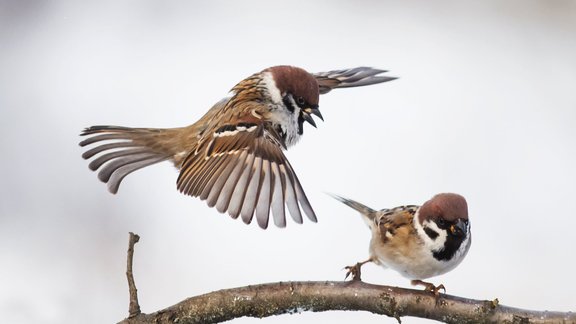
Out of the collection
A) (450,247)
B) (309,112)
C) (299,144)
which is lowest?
(450,247)

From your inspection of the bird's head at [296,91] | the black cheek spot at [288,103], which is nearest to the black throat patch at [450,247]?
the bird's head at [296,91]

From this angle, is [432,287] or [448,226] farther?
[448,226]

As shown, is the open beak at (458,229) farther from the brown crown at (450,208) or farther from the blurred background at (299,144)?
the blurred background at (299,144)

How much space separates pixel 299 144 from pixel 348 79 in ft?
2.71

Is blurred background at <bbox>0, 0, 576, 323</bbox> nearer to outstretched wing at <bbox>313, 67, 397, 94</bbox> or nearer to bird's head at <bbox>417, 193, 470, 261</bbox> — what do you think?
outstretched wing at <bbox>313, 67, 397, 94</bbox>

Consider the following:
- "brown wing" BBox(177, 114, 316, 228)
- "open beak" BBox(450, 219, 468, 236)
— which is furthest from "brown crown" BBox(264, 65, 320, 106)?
"open beak" BBox(450, 219, 468, 236)

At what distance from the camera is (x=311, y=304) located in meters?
2.08

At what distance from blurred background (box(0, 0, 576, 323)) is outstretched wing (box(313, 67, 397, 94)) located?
1.86 ft

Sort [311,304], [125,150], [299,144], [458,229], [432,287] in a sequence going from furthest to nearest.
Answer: [299,144], [125,150], [458,229], [432,287], [311,304]

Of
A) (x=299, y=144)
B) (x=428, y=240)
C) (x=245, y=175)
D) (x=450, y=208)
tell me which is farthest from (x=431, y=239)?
(x=299, y=144)

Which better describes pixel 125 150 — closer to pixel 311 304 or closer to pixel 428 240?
pixel 428 240

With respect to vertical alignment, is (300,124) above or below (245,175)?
above

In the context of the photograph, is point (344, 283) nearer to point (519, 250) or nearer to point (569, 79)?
point (519, 250)

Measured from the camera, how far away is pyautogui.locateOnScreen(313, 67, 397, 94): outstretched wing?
3342 millimetres
